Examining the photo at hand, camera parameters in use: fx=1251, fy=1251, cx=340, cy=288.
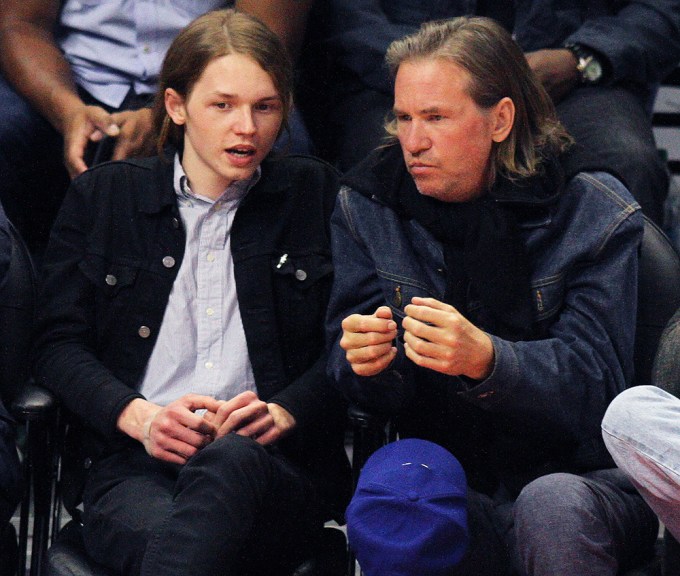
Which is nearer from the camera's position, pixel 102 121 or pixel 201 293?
pixel 201 293

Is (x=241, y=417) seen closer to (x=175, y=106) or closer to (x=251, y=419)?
(x=251, y=419)

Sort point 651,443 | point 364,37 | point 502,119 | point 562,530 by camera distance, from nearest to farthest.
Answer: point 651,443, point 562,530, point 502,119, point 364,37

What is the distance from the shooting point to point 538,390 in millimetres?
2420

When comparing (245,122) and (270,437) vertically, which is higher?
(245,122)

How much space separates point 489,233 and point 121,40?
4.65 feet

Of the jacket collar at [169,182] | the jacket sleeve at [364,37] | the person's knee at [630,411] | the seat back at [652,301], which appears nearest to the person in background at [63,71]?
the jacket sleeve at [364,37]

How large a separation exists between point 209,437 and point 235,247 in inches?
18.2

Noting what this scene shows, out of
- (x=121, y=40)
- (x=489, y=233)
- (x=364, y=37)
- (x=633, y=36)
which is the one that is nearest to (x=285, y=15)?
(x=364, y=37)

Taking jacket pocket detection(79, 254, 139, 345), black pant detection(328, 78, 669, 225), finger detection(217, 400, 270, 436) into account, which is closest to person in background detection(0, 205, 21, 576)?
jacket pocket detection(79, 254, 139, 345)

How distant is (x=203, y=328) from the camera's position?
8.97 feet

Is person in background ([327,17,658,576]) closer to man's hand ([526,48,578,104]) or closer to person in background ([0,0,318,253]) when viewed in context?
man's hand ([526,48,578,104])

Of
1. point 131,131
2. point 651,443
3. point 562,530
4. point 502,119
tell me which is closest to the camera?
point 651,443

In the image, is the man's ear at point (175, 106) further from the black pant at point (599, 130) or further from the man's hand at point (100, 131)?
the black pant at point (599, 130)

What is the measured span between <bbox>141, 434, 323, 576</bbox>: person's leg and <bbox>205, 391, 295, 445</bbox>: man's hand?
0.35 ft
